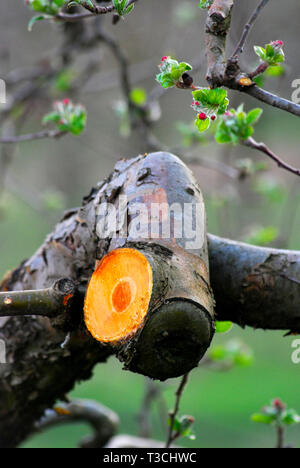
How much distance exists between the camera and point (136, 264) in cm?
54

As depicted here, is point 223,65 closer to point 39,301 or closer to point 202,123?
point 202,123

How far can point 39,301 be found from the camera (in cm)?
58

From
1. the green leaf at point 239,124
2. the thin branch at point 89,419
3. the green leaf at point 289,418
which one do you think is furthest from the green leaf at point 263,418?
the green leaf at point 239,124

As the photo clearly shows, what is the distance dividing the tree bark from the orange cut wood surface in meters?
0.02

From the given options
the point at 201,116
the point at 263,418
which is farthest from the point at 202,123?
the point at 263,418

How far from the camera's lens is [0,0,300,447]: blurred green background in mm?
2121

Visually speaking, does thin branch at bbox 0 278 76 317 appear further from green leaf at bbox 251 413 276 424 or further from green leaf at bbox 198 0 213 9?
green leaf at bbox 251 413 276 424

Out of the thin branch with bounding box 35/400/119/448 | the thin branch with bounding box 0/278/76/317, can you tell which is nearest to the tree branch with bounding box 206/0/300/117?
the thin branch with bounding box 0/278/76/317

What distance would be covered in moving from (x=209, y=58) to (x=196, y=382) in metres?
2.94

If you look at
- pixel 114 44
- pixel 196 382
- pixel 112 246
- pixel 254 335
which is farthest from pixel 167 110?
pixel 112 246

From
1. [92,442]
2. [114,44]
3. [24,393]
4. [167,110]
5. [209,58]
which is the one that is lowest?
[92,442]

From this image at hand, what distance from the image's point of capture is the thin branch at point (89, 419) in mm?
1150

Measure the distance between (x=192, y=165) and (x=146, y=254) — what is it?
3.68 metres
